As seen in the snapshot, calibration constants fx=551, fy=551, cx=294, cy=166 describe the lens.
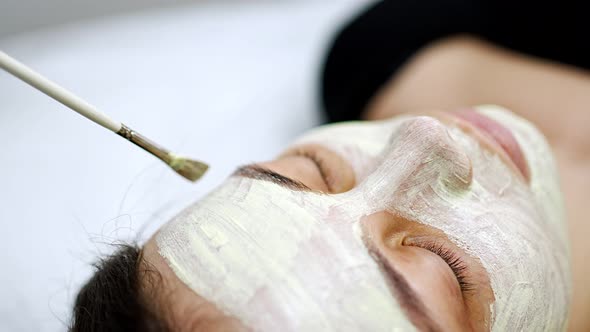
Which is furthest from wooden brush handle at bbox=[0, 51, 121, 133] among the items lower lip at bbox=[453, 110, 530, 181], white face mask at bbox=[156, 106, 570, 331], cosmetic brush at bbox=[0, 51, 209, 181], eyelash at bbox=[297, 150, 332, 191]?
lower lip at bbox=[453, 110, 530, 181]

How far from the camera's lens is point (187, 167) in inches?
23.6

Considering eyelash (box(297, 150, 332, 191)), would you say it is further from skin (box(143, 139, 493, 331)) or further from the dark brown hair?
the dark brown hair

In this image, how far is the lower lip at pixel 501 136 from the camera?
68 cm

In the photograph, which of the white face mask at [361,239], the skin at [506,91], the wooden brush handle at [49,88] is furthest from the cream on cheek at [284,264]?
the skin at [506,91]

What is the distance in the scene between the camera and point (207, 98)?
1139 millimetres

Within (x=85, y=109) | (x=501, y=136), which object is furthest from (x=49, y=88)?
(x=501, y=136)

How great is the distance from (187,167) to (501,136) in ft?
1.28

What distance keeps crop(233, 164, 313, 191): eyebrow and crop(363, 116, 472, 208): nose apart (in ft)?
0.23

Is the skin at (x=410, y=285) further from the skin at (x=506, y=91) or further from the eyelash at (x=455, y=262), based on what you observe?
the skin at (x=506, y=91)

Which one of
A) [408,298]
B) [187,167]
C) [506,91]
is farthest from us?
[506,91]

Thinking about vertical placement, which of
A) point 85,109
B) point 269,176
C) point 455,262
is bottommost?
point 455,262

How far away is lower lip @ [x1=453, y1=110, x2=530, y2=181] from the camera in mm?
680

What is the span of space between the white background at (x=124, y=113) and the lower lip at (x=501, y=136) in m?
0.45

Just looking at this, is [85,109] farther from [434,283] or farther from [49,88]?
[434,283]
